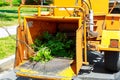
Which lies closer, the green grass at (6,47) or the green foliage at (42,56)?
the green foliage at (42,56)

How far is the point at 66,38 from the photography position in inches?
316

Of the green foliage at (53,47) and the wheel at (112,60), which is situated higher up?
the green foliage at (53,47)

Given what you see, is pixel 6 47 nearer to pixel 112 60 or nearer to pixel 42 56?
pixel 42 56

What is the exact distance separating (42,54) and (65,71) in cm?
86

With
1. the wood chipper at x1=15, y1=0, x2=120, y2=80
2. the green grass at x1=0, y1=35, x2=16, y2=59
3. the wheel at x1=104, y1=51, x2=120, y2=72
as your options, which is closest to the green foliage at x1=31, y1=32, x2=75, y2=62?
the wood chipper at x1=15, y1=0, x2=120, y2=80

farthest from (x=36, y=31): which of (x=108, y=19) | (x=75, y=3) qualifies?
(x=108, y=19)

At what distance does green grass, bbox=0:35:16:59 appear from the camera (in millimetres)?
9812

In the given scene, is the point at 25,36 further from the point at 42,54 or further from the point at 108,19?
the point at 108,19

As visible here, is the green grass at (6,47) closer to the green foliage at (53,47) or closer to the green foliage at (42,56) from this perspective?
the green foliage at (53,47)

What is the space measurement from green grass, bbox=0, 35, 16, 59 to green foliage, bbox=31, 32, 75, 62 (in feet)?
6.27

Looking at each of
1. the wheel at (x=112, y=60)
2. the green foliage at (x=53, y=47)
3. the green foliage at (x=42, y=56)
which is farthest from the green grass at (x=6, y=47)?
the wheel at (x=112, y=60)

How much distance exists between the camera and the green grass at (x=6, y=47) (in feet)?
32.2

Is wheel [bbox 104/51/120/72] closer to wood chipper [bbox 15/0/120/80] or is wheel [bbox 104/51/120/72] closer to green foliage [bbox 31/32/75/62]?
wood chipper [bbox 15/0/120/80]

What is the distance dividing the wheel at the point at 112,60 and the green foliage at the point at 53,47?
2.41ft
